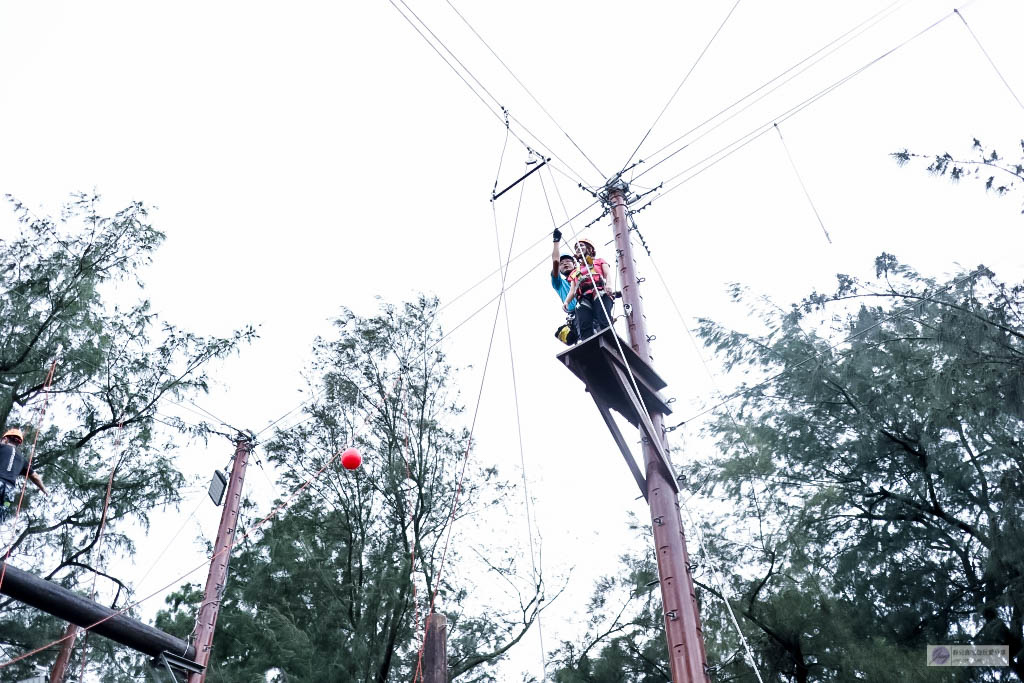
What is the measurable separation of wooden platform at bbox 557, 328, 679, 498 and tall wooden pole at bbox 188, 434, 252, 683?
659 cm

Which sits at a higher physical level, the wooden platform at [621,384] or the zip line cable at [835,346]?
the zip line cable at [835,346]

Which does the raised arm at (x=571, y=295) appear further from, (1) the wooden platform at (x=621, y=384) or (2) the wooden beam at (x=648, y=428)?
(2) the wooden beam at (x=648, y=428)

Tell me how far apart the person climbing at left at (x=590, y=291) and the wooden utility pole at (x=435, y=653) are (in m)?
2.37

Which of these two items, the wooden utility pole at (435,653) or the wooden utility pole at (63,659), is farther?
the wooden utility pole at (63,659)

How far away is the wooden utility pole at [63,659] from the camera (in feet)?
42.5

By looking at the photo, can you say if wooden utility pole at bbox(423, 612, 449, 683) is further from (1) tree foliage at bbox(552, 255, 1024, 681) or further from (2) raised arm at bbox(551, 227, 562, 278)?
(1) tree foliage at bbox(552, 255, 1024, 681)

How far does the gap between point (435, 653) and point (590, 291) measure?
2.95 metres

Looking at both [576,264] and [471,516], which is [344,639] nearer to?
[471,516]

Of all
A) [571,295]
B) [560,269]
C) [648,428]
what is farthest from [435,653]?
[560,269]

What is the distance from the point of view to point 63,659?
43.5 feet

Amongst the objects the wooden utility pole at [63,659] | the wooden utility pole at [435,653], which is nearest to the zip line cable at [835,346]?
the wooden utility pole at [435,653]

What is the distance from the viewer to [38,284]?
13234 mm

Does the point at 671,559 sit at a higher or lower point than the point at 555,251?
lower

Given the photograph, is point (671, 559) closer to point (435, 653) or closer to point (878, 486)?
point (435, 653)
